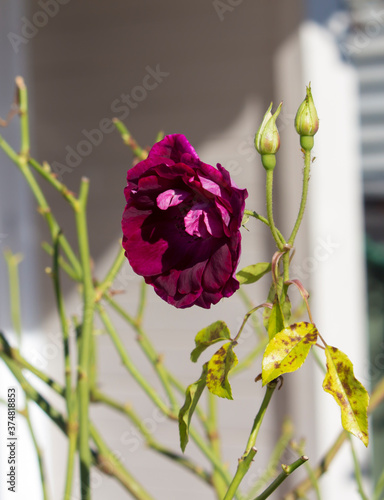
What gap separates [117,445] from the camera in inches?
85.4

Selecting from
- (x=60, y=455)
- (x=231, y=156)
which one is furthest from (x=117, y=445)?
(x=231, y=156)

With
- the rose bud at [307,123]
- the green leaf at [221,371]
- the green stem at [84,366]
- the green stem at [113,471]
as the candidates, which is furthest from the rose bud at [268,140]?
the green stem at [113,471]

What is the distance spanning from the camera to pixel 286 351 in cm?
35

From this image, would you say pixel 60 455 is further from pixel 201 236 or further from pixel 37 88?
pixel 201 236

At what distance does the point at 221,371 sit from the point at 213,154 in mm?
1671

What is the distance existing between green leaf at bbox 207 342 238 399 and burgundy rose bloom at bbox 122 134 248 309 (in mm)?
35

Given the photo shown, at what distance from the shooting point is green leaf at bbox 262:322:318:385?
A: 34 centimetres

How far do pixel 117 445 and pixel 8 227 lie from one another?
2.82 feet

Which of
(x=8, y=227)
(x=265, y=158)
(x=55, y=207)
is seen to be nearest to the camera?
(x=265, y=158)

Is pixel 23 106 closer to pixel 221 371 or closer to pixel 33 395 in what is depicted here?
pixel 33 395

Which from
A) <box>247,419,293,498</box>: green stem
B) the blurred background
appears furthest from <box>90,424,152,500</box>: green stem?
the blurred background

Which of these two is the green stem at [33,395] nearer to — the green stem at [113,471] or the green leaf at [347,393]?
the green stem at [113,471]

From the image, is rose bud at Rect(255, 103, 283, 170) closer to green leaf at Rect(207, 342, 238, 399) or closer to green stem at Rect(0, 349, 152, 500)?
green leaf at Rect(207, 342, 238, 399)

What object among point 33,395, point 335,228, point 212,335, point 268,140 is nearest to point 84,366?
point 33,395
